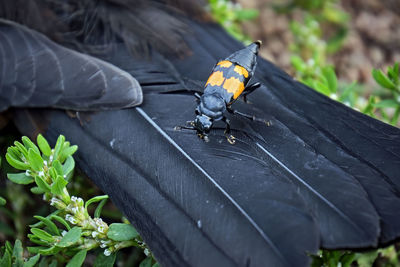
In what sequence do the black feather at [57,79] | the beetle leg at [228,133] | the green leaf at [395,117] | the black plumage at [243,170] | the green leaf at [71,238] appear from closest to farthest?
the black plumage at [243,170]
the green leaf at [71,238]
the beetle leg at [228,133]
the black feather at [57,79]
the green leaf at [395,117]

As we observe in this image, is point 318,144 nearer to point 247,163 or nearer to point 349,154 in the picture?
point 349,154


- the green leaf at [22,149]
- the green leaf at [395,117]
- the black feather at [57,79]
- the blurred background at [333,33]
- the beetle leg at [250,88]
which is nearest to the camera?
the green leaf at [22,149]

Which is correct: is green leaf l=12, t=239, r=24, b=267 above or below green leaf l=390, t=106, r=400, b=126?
below

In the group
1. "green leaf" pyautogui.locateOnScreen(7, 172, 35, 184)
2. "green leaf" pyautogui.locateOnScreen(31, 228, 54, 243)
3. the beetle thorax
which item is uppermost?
the beetle thorax

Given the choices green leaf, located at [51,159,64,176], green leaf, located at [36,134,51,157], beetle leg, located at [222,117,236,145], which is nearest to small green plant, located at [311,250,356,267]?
beetle leg, located at [222,117,236,145]

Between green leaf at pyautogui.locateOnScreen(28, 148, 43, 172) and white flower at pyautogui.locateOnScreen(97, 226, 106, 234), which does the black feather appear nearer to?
green leaf at pyautogui.locateOnScreen(28, 148, 43, 172)

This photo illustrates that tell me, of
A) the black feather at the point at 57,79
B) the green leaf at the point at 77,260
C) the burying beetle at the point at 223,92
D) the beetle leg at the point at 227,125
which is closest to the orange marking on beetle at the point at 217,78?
the burying beetle at the point at 223,92

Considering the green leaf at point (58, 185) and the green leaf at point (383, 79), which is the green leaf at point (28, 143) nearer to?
the green leaf at point (58, 185)

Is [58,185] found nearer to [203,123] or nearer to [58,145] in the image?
[58,145]
